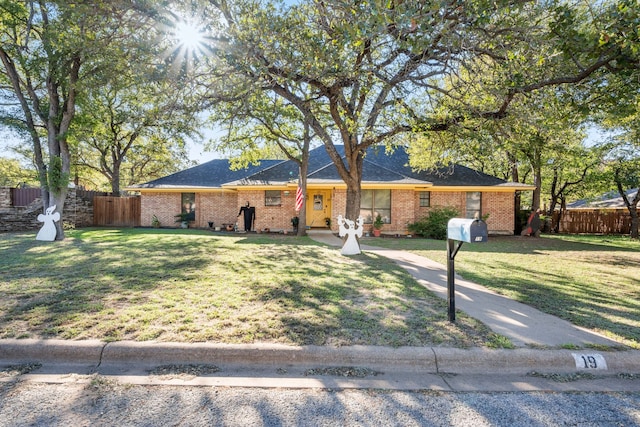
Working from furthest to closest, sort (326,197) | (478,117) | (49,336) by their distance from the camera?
(326,197)
(478,117)
(49,336)

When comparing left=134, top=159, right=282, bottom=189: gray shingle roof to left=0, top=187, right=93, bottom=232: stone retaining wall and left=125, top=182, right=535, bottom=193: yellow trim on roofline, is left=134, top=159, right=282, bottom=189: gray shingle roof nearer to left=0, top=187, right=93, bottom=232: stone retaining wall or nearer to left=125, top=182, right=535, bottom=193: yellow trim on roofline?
left=125, top=182, right=535, bottom=193: yellow trim on roofline

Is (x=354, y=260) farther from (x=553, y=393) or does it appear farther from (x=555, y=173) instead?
(x=555, y=173)

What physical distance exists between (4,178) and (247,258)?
117 feet

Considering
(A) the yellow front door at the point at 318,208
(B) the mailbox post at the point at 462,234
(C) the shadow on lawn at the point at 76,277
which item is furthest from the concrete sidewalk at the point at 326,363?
(A) the yellow front door at the point at 318,208

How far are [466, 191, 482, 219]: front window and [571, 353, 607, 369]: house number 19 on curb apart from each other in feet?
48.9

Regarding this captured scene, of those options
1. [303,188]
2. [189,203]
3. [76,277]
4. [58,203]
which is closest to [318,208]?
[303,188]

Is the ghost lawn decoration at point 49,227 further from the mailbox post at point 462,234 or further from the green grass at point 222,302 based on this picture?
the mailbox post at point 462,234

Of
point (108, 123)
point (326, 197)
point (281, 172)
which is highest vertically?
point (108, 123)

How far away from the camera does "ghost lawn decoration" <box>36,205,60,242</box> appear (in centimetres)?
1063

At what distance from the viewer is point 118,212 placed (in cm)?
1945

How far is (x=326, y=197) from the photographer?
1739 centimetres

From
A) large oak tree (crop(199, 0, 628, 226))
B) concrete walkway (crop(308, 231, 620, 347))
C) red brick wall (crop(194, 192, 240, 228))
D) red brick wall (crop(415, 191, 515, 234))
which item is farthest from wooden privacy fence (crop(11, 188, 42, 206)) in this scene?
concrete walkway (crop(308, 231, 620, 347))

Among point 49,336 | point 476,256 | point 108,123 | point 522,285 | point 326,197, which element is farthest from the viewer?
point 108,123

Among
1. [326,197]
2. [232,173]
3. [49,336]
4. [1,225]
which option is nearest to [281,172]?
[326,197]
